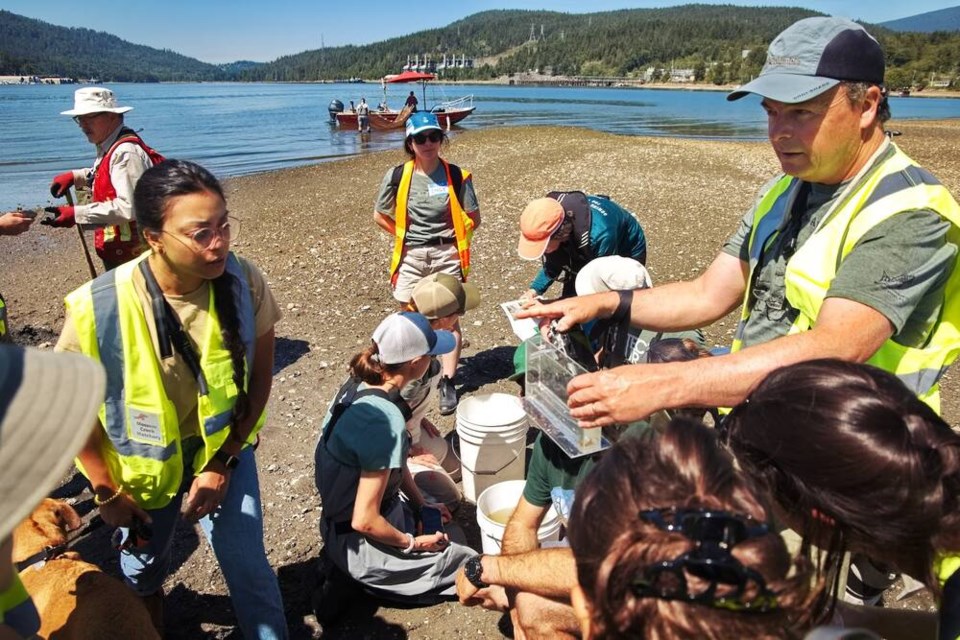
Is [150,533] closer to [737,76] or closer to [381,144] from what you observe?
[381,144]

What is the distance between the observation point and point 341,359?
6145 mm

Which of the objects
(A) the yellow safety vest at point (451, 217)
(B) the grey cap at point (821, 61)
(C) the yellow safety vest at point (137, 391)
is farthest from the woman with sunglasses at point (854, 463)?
(A) the yellow safety vest at point (451, 217)

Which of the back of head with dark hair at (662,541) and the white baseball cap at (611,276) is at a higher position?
the back of head with dark hair at (662,541)

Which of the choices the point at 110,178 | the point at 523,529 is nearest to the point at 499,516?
the point at 523,529

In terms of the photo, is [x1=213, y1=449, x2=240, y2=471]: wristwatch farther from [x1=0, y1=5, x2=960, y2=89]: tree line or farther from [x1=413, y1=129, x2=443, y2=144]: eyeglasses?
[x1=0, y1=5, x2=960, y2=89]: tree line

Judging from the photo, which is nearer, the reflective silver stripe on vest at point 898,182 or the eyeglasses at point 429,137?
the reflective silver stripe on vest at point 898,182

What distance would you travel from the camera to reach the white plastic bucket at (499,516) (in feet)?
9.51

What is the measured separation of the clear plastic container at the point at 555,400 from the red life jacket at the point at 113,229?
3463 millimetres

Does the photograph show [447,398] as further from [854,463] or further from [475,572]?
[854,463]

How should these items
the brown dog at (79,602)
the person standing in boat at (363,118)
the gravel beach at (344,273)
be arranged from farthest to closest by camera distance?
the person standing in boat at (363,118) → the gravel beach at (344,273) → the brown dog at (79,602)

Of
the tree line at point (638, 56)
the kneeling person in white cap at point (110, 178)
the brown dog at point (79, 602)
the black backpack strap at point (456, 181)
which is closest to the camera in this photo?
the brown dog at point (79, 602)

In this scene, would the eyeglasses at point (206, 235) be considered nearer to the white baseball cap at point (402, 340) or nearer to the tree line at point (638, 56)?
the white baseball cap at point (402, 340)

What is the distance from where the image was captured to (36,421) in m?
1.02

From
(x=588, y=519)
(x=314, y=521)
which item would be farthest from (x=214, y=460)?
(x=588, y=519)
